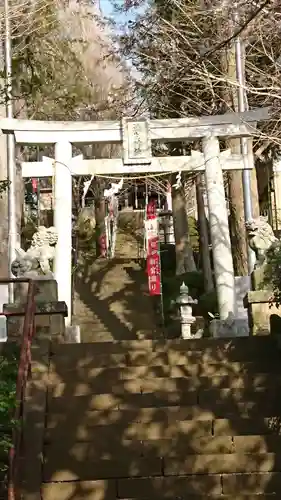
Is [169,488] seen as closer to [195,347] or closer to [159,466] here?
[159,466]

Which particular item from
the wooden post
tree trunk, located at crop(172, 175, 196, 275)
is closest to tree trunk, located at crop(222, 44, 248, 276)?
tree trunk, located at crop(172, 175, 196, 275)

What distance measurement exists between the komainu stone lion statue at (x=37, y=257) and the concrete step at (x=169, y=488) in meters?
4.33

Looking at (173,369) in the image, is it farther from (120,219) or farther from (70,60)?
(120,219)

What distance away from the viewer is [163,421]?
23.5 feet

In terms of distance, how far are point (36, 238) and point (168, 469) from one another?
503cm

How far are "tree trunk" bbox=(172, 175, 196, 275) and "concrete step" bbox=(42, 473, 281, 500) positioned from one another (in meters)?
13.3

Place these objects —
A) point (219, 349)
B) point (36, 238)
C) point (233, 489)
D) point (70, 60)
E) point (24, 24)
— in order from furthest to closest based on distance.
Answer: point (70, 60) < point (24, 24) < point (36, 238) < point (219, 349) < point (233, 489)

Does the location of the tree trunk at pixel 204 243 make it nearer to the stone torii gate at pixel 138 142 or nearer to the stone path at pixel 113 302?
the stone path at pixel 113 302

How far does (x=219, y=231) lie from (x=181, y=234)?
725cm

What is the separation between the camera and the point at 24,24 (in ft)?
49.6

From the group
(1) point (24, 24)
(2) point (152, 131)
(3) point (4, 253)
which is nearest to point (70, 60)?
(1) point (24, 24)

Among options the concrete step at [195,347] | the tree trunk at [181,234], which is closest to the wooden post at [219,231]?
the concrete step at [195,347]

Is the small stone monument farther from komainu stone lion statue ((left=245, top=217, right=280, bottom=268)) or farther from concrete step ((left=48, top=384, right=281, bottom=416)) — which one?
concrete step ((left=48, top=384, right=281, bottom=416))

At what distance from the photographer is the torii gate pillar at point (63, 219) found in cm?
1191
